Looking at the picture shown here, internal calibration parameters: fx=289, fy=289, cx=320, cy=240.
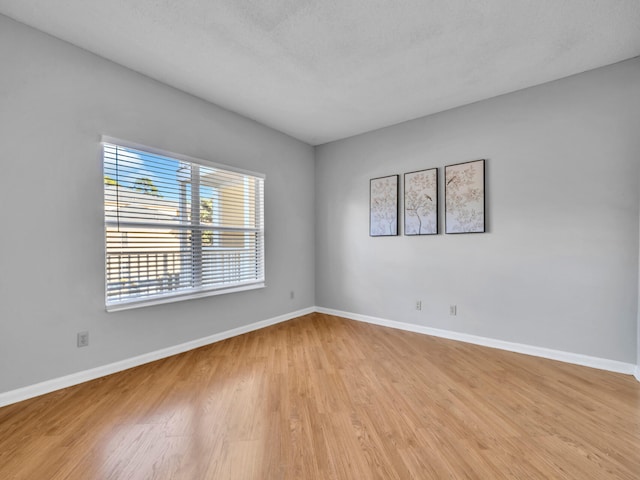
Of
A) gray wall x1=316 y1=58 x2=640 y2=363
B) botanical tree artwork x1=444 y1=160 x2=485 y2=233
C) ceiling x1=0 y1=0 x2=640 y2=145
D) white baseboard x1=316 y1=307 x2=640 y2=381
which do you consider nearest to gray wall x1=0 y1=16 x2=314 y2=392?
ceiling x1=0 y1=0 x2=640 y2=145

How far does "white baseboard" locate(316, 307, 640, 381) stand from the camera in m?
2.55

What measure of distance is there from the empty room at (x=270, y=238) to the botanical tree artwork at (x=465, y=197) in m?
0.02

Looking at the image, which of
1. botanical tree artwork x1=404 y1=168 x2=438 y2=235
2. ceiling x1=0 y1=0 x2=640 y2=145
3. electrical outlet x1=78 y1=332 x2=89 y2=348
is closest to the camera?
ceiling x1=0 y1=0 x2=640 y2=145

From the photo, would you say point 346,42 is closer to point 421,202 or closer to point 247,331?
point 421,202

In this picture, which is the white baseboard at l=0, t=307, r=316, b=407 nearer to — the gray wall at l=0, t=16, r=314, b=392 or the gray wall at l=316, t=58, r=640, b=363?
the gray wall at l=0, t=16, r=314, b=392

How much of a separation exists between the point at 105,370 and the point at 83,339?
1.11ft

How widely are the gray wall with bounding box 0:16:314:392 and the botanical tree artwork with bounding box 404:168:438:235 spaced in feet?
8.59

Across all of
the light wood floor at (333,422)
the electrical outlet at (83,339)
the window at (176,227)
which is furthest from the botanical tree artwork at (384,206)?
the electrical outlet at (83,339)

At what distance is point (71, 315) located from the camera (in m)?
2.32

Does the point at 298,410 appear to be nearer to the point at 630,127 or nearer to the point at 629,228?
the point at 629,228

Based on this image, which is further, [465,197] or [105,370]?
[465,197]

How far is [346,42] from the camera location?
229 cm

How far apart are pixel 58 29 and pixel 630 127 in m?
4.74

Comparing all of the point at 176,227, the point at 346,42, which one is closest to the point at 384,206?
the point at 346,42
